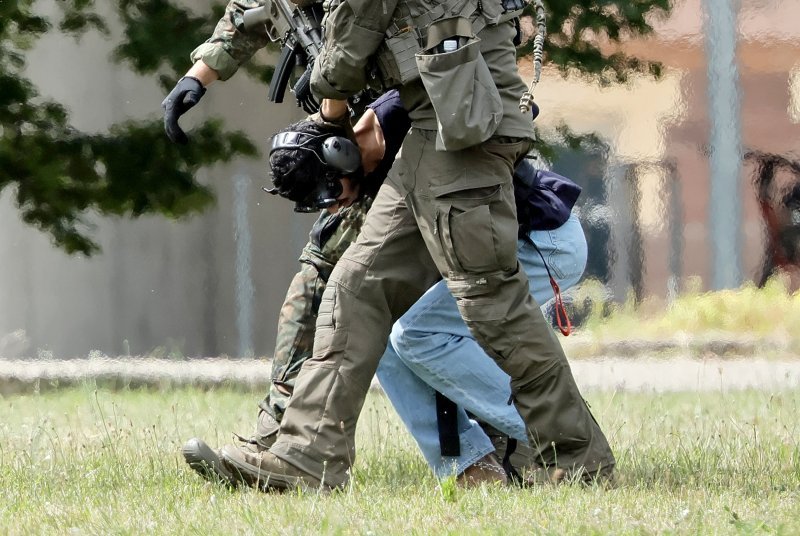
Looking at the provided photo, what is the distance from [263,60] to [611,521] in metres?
6.22

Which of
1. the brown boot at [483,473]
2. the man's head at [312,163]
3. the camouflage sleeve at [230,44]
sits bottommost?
the brown boot at [483,473]

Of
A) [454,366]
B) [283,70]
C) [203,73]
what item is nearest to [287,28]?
[283,70]

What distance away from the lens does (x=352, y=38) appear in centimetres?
402

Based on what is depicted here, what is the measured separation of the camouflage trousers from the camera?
15.6 feet

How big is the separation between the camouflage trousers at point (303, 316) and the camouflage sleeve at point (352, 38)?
0.74m

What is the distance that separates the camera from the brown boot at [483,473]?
4.53 metres

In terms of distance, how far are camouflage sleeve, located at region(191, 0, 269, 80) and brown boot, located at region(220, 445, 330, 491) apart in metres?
1.36

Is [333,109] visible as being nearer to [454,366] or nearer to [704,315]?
[454,366]

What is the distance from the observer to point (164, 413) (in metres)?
7.14

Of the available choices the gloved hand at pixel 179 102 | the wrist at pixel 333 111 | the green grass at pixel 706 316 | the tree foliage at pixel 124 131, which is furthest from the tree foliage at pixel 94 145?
the wrist at pixel 333 111

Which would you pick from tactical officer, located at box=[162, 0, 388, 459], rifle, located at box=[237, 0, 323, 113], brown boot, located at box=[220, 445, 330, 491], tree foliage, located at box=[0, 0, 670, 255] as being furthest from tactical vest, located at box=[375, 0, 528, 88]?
tree foliage, located at box=[0, 0, 670, 255]

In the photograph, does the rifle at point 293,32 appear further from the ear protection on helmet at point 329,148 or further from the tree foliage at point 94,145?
the tree foliage at point 94,145

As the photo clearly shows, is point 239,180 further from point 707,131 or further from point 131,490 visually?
point 131,490

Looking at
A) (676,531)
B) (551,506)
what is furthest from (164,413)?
(676,531)
